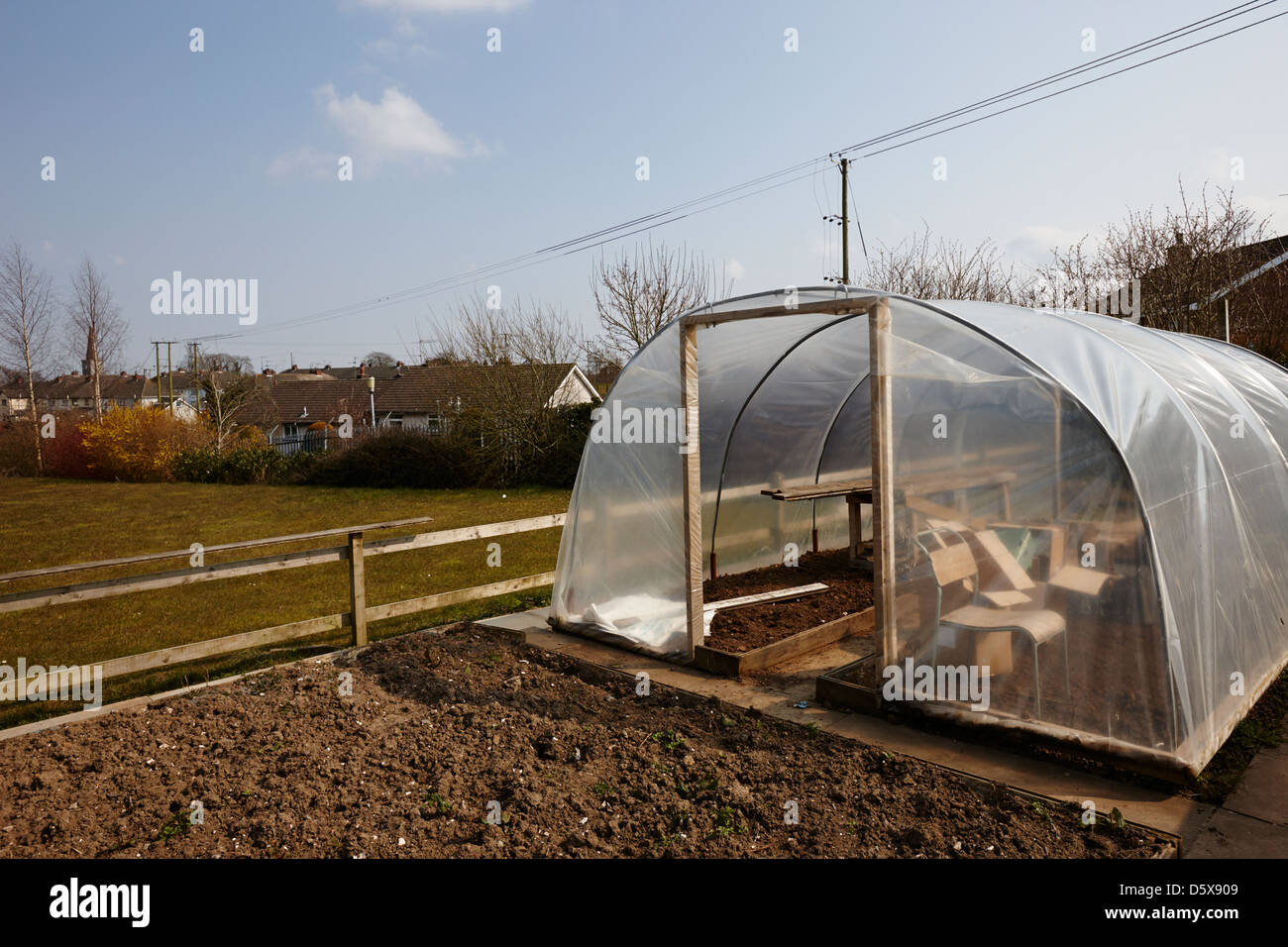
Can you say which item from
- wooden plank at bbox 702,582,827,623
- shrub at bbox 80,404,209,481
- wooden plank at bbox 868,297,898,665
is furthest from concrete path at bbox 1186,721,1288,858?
shrub at bbox 80,404,209,481

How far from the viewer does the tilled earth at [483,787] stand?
3.21 m

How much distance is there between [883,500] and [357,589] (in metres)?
3.89

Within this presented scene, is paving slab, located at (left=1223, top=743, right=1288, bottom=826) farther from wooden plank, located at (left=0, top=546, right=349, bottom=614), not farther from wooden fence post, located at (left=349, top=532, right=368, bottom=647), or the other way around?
wooden plank, located at (left=0, top=546, right=349, bottom=614)

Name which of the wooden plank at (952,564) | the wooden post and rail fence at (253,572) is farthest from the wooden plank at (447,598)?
the wooden plank at (952,564)

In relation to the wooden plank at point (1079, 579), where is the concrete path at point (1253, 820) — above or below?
below

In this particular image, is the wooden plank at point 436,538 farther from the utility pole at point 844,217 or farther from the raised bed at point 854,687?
the utility pole at point 844,217

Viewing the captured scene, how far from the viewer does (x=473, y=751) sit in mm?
4074

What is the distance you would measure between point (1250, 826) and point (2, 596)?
20.4ft

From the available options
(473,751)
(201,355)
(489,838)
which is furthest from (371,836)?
(201,355)

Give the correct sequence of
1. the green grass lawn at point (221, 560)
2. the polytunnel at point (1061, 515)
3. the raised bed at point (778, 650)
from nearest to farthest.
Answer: the polytunnel at point (1061, 515), the raised bed at point (778, 650), the green grass lawn at point (221, 560)

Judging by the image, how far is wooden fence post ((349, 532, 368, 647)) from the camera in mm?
5938

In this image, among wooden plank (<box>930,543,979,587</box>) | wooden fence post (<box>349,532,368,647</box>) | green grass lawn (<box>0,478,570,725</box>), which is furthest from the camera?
green grass lawn (<box>0,478,570,725</box>)

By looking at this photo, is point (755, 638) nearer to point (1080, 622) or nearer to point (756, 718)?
point (756, 718)

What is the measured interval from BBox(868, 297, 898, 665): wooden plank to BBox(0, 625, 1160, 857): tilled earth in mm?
755
